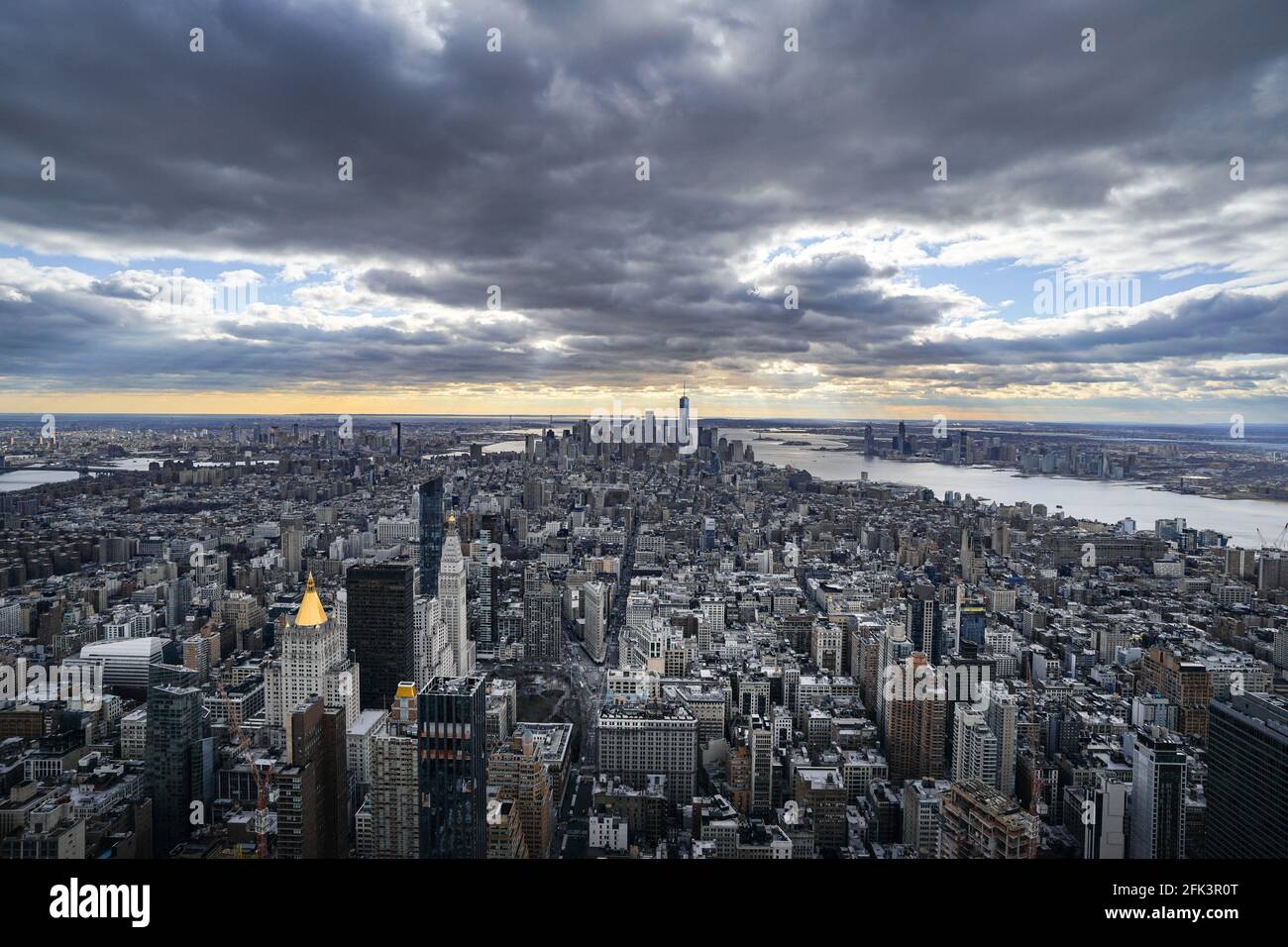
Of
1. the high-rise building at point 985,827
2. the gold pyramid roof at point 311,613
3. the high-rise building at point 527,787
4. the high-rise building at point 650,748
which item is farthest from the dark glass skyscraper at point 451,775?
the gold pyramid roof at point 311,613

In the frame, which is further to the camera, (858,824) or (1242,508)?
(1242,508)

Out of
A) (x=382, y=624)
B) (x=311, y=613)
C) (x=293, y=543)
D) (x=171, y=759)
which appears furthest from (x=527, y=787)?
(x=293, y=543)

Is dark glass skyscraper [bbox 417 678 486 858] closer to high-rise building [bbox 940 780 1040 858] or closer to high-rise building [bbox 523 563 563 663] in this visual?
high-rise building [bbox 940 780 1040 858]

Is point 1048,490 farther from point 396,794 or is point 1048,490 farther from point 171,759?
point 171,759

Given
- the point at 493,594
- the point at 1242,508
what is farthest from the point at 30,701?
the point at 1242,508

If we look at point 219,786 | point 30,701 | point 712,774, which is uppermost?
point 30,701
